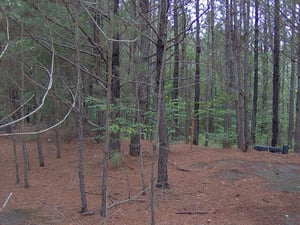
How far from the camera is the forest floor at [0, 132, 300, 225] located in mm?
6504

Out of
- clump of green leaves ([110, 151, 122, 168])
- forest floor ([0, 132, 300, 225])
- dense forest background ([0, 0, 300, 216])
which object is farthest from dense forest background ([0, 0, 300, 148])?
forest floor ([0, 132, 300, 225])

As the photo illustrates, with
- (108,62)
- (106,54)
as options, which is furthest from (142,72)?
(108,62)

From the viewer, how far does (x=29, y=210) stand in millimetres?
7680

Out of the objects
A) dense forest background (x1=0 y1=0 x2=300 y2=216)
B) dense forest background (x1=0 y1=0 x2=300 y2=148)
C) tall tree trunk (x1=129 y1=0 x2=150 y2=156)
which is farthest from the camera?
tall tree trunk (x1=129 y1=0 x2=150 y2=156)

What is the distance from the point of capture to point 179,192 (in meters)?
7.95

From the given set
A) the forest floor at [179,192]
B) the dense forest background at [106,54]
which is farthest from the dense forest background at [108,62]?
the forest floor at [179,192]

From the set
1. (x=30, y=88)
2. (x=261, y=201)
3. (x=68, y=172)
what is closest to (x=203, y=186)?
(x=261, y=201)

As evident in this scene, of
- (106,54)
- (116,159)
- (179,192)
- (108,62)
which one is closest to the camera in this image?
(108,62)

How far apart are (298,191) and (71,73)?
6.46 meters

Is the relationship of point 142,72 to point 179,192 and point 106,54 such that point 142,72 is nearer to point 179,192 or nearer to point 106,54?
point 106,54

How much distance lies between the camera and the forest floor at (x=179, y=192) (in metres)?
6.50

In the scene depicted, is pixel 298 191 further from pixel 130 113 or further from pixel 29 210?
pixel 29 210

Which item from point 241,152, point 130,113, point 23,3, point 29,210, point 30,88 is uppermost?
point 23,3

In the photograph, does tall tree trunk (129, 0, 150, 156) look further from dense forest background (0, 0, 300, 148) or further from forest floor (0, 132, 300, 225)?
forest floor (0, 132, 300, 225)
